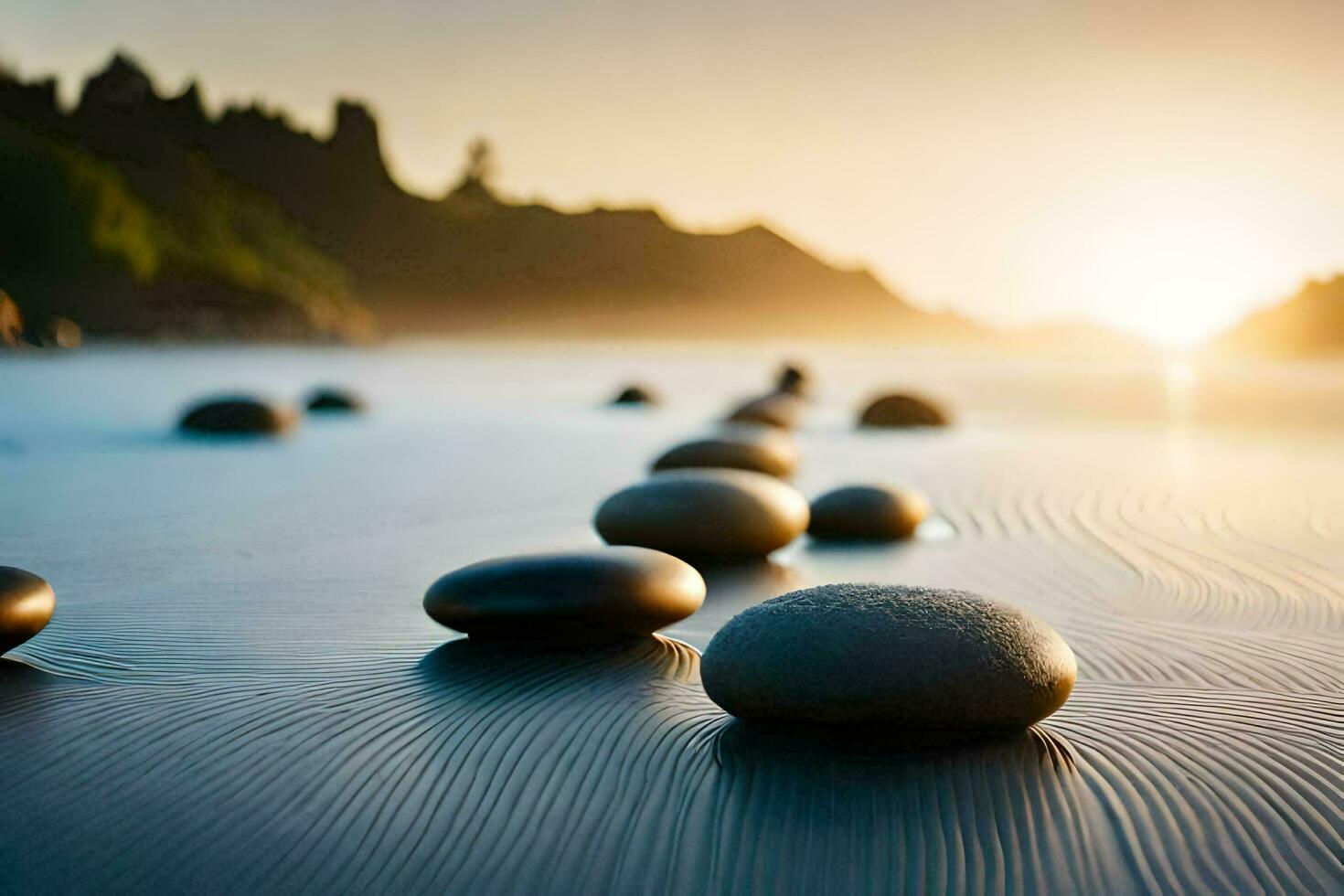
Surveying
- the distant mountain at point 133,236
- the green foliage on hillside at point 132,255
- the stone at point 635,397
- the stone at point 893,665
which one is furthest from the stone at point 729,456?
the green foliage on hillside at point 132,255

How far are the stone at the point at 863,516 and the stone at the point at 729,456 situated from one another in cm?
135

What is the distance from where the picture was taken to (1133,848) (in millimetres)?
2035

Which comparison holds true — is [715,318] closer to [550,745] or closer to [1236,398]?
[1236,398]

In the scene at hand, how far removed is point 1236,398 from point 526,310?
9484cm

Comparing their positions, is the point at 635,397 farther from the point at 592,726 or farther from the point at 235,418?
the point at 592,726

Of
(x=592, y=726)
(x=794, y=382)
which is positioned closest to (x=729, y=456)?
(x=592, y=726)

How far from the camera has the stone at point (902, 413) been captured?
12062 millimetres

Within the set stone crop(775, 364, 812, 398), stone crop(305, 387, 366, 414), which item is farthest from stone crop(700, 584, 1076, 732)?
stone crop(775, 364, 812, 398)

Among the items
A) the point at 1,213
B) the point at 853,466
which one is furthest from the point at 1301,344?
the point at 1,213

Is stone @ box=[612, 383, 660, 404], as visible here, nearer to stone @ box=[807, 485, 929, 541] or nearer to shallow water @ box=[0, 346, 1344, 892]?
shallow water @ box=[0, 346, 1344, 892]

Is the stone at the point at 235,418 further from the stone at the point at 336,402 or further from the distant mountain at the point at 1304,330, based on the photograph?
the distant mountain at the point at 1304,330

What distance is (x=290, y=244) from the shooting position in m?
83.2

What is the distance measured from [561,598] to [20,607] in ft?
4.70

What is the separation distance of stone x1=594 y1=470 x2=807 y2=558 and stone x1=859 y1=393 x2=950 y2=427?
7454 mm
